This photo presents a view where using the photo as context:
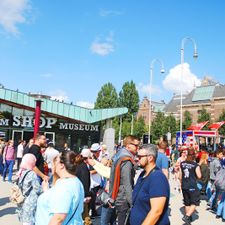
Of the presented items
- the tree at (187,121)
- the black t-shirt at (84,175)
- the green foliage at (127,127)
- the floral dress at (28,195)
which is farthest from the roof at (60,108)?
the tree at (187,121)

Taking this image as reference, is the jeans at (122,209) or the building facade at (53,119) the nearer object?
the jeans at (122,209)

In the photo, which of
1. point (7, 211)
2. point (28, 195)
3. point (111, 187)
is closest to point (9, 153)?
point (7, 211)

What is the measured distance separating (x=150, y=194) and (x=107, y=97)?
221 ft

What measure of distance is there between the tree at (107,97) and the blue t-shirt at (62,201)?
6604 cm

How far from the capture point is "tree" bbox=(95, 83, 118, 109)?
69.8m

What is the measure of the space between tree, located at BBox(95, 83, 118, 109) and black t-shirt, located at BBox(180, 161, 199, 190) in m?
60.8

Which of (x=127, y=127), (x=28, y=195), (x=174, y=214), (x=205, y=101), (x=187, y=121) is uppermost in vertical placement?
(x=205, y=101)

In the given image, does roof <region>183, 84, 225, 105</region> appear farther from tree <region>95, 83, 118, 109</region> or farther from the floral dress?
the floral dress

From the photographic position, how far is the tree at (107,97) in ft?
229

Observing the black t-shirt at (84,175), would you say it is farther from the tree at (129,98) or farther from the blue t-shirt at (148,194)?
the tree at (129,98)

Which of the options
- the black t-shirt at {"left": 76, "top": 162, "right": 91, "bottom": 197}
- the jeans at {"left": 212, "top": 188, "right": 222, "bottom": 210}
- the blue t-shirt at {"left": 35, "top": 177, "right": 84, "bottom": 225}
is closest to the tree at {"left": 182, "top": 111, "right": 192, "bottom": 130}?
the jeans at {"left": 212, "top": 188, "right": 222, "bottom": 210}

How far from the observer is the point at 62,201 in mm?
2979

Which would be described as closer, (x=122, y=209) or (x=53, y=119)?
(x=122, y=209)

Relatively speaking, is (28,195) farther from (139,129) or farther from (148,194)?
(139,129)
